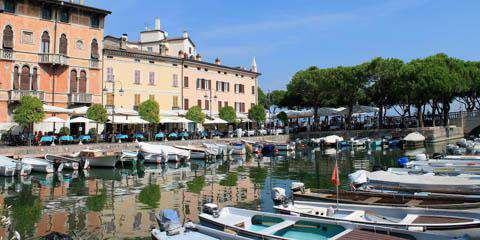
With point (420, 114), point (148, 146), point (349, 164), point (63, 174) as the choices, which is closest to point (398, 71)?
point (420, 114)

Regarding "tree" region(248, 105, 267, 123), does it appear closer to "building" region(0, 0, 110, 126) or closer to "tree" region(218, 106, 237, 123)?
"tree" region(218, 106, 237, 123)

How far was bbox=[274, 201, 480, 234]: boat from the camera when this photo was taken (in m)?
11.9

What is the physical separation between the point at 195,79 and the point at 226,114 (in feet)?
25.3

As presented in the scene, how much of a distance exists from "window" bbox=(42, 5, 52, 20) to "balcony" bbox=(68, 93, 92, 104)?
314 inches

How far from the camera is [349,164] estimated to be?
38.5 m

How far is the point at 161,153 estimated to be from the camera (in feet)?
130

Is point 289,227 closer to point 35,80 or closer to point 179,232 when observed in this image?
point 179,232

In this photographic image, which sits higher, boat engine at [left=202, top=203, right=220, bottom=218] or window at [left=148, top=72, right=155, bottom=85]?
window at [left=148, top=72, right=155, bottom=85]

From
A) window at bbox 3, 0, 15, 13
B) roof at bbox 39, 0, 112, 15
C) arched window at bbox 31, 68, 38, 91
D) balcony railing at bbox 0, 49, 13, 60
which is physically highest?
roof at bbox 39, 0, 112, 15

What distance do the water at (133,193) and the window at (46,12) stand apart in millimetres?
19726

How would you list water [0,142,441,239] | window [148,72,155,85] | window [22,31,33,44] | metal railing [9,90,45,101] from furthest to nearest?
1. window [148,72,155,85]
2. window [22,31,33,44]
3. metal railing [9,90,45,101]
4. water [0,142,441,239]

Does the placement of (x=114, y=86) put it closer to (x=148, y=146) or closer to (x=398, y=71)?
(x=148, y=146)

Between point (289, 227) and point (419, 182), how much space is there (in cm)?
1094

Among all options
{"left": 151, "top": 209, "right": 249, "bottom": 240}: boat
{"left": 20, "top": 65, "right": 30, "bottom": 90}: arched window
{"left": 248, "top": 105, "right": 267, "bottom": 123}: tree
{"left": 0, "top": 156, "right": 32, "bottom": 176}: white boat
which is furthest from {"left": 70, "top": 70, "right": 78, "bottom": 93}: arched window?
{"left": 151, "top": 209, "right": 249, "bottom": 240}: boat
